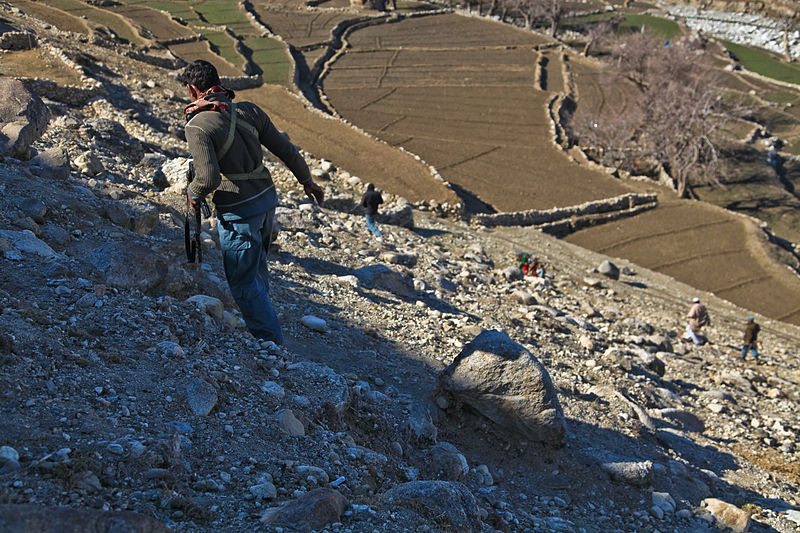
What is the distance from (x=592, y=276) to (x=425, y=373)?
12001 mm

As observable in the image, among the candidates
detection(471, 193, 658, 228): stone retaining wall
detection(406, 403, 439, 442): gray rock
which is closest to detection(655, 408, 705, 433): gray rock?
detection(406, 403, 439, 442): gray rock

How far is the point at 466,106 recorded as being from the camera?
3856 cm

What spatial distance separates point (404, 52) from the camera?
159 feet

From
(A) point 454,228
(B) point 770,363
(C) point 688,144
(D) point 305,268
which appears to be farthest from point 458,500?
(C) point 688,144

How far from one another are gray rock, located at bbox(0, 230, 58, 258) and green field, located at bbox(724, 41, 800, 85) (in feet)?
198

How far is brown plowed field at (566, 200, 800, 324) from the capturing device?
22219mm

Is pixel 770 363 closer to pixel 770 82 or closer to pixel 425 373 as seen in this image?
pixel 425 373

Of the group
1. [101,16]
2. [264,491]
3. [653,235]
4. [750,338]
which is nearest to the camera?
[264,491]

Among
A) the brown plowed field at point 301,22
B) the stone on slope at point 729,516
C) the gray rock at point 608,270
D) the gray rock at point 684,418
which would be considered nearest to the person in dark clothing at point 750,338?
the gray rock at point 608,270

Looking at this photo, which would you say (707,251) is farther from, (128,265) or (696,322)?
(128,265)

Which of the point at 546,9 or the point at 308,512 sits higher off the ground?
the point at 308,512

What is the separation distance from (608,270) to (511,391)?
13.4 metres

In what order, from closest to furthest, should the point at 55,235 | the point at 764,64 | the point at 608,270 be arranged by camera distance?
the point at 55,235 < the point at 608,270 < the point at 764,64

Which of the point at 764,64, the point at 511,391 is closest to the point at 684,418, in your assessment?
the point at 511,391
